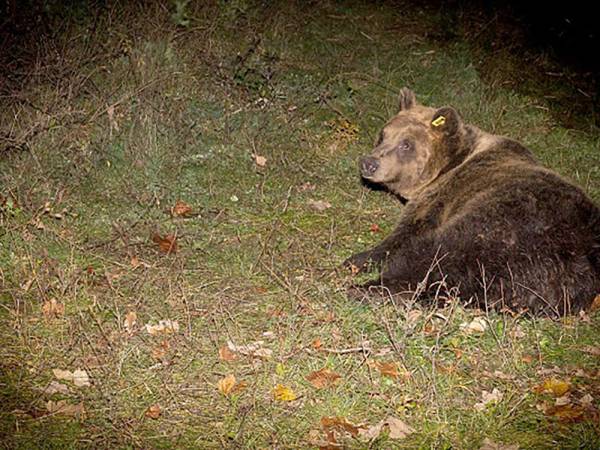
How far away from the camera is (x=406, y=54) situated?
13133mm

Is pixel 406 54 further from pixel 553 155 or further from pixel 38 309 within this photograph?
pixel 38 309

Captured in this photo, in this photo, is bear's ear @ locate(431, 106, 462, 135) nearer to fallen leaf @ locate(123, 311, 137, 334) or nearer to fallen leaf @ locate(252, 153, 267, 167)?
fallen leaf @ locate(252, 153, 267, 167)

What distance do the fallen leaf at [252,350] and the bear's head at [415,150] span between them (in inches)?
120

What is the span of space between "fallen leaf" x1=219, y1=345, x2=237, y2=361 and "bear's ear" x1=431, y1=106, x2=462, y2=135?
3.56m

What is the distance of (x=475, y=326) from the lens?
6.52 m

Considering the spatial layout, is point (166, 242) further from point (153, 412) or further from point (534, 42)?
point (534, 42)

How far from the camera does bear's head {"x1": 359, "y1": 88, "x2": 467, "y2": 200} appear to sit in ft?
28.1

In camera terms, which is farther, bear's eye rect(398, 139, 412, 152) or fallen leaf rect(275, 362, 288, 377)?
bear's eye rect(398, 139, 412, 152)

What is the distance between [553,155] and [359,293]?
4.80m

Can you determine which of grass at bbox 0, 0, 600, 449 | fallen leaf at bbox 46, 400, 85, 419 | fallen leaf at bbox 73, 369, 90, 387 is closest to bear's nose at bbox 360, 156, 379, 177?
grass at bbox 0, 0, 600, 449

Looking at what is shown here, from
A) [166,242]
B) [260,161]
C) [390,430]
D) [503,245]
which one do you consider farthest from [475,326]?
[260,161]

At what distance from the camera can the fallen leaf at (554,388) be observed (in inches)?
228

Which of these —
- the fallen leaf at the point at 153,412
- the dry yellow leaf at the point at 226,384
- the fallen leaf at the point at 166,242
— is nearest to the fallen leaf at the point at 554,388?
the dry yellow leaf at the point at 226,384

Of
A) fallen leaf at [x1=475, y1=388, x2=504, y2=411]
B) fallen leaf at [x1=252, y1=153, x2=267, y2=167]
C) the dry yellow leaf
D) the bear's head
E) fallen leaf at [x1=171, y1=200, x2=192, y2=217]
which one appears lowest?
A: fallen leaf at [x1=171, y1=200, x2=192, y2=217]
